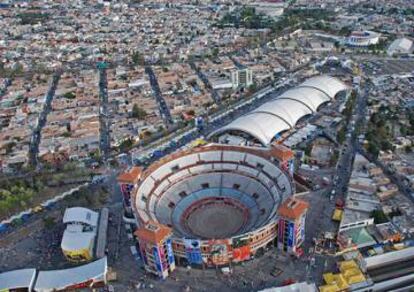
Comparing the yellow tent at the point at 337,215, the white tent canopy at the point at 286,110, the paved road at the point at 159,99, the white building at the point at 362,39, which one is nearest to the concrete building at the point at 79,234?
the white tent canopy at the point at 286,110

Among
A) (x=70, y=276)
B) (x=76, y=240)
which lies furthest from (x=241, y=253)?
(x=76, y=240)

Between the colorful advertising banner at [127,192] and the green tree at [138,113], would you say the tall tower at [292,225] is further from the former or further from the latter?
the green tree at [138,113]

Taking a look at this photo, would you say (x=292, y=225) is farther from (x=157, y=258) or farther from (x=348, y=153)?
(x=348, y=153)

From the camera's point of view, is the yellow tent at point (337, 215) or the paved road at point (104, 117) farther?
the paved road at point (104, 117)

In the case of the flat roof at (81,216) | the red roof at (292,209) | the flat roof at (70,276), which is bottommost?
the flat roof at (70,276)

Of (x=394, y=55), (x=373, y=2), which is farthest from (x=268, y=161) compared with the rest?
(x=373, y=2)

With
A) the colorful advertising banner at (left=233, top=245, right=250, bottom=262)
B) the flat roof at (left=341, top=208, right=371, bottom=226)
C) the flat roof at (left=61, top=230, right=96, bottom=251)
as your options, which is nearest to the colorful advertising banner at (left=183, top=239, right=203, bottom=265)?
the colorful advertising banner at (left=233, top=245, right=250, bottom=262)
